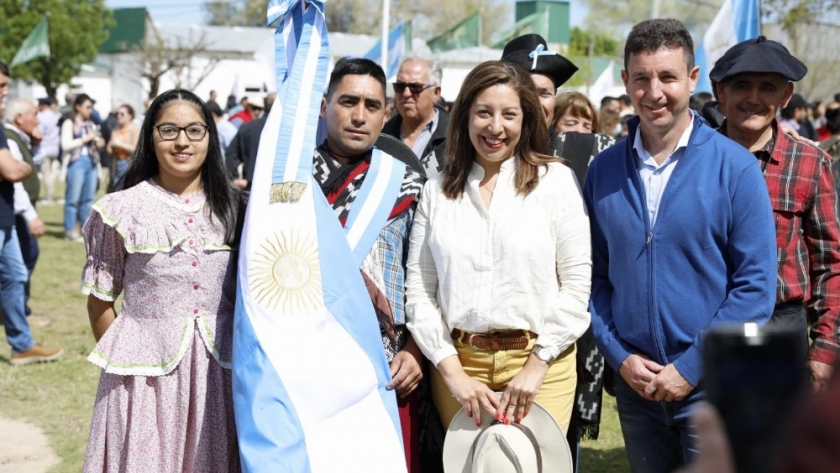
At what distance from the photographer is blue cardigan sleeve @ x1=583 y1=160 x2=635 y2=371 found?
3371 mm

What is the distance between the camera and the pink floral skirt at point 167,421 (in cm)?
355

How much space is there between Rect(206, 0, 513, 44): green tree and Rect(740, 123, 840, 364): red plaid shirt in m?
51.0

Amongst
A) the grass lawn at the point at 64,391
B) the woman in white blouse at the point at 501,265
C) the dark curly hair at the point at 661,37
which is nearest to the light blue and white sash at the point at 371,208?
the woman in white blouse at the point at 501,265

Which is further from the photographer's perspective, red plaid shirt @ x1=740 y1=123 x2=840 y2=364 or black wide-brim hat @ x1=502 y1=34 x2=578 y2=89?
black wide-brim hat @ x1=502 y1=34 x2=578 y2=89

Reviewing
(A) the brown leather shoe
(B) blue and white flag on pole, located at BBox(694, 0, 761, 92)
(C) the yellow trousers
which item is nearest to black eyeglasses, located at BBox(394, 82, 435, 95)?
(C) the yellow trousers

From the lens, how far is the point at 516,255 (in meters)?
3.44

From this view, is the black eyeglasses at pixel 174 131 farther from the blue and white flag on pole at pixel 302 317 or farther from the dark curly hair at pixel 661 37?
the dark curly hair at pixel 661 37

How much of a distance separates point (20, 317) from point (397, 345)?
4.99m

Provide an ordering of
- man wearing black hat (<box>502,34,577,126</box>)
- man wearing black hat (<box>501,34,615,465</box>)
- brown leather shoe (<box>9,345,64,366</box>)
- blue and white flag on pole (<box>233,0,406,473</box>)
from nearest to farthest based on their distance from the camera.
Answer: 1. blue and white flag on pole (<box>233,0,406,473</box>)
2. man wearing black hat (<box>501,34,615,465</box>)
3. man wearing black hat (<box>502,34,577,126</box>)
4. brown leather shoe (<box>9,345,64,366</box>)

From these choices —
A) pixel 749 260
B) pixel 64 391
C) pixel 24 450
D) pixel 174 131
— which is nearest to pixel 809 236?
pixel 749 260

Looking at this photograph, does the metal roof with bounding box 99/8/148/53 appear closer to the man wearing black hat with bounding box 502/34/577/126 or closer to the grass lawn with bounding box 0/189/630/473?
the grass lawn with bounding box 0/189/630/473

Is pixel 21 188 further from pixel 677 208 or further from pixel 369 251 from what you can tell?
pixel 677 208

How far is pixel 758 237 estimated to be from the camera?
311 centimetres

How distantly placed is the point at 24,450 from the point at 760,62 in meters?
4.65
